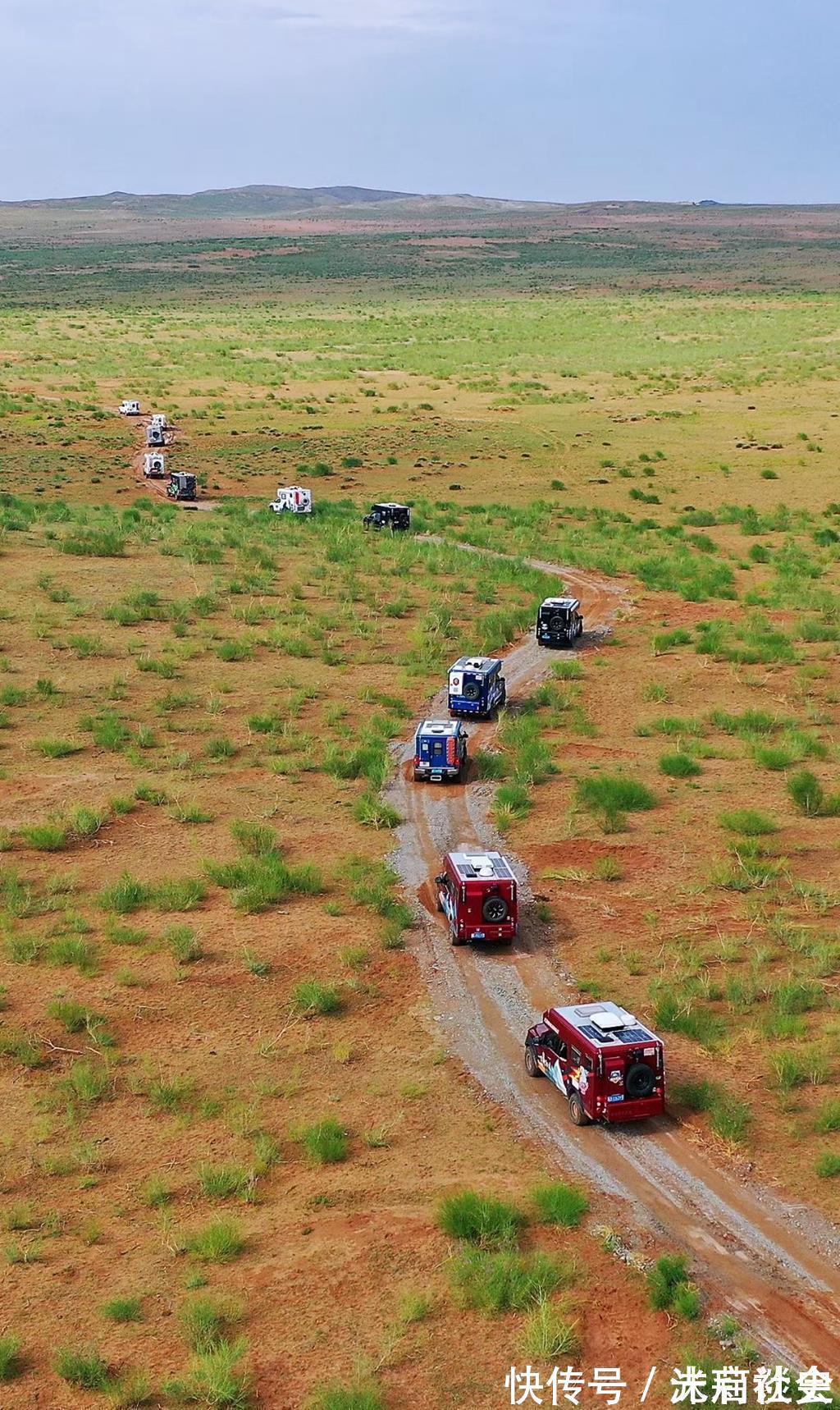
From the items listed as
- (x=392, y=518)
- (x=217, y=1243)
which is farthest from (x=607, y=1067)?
(x=392, y=518)

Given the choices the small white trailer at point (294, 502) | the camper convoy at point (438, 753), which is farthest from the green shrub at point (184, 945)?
the small white trailer at point (294, 502)

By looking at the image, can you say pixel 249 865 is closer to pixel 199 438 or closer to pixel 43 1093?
pixel 43 1093

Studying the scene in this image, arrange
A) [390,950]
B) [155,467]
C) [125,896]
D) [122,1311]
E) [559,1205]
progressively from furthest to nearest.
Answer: [155,467]
[125,896]
[390,950]
[559,1205]
[122,1311]

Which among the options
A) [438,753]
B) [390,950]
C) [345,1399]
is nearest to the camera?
[345,1399]

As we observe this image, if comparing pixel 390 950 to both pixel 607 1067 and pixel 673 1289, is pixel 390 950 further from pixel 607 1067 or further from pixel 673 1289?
pixel 673 1289

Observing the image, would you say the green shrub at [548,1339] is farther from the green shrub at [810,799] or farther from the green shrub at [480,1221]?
the green shrub at [810,799]

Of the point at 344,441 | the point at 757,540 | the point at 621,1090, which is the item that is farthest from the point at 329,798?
the point at 344,441
